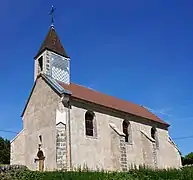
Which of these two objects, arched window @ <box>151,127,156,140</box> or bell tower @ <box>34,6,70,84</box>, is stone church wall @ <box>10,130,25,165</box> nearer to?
bell tower @ <box>34,6,70,84</box>

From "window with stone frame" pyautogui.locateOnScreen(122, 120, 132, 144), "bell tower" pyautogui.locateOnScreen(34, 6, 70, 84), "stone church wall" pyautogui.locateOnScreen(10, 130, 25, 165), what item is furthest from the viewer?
"window with stone frame" pyautogui.locateOnScreen(122, 120, 132, 144)

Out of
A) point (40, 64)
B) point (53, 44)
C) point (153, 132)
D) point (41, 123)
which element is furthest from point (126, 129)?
point (53, 44)

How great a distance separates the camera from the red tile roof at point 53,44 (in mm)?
27156

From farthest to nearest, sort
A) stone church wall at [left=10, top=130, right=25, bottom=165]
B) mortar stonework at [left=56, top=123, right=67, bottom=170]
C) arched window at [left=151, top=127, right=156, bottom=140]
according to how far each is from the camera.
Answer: arched window at [left=151, top=127, right=156, bottom=140], stone church wall at [left=10, top=130, right=25, bottom=165], mortar stonework at [left=56, top=123, right=67, bottom=170]

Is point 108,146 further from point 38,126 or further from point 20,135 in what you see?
point 20,135

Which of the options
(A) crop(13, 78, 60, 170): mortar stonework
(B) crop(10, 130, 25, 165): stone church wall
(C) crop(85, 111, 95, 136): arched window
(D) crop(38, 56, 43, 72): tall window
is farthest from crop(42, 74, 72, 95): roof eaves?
(B) crop(10, 130, 25, 165): stone church wall

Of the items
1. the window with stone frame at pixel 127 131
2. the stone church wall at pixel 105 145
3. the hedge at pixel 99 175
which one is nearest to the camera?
the hedge at pixel 99 175

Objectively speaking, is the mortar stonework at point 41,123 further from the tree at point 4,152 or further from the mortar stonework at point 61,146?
the tree at point 4,152

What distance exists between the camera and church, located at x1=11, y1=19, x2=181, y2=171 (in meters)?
22.4

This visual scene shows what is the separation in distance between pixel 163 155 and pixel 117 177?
56.3ft

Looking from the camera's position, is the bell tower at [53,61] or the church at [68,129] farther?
the bell tower at [53,61]

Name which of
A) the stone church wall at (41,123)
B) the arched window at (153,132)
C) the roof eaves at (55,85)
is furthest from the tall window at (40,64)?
the arched window at (153,132)

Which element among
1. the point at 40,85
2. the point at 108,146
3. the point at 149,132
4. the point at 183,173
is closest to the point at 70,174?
the point at 183,173

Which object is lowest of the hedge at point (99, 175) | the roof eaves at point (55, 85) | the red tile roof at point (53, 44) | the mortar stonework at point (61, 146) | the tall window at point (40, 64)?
the hedge at point (99, 175)
